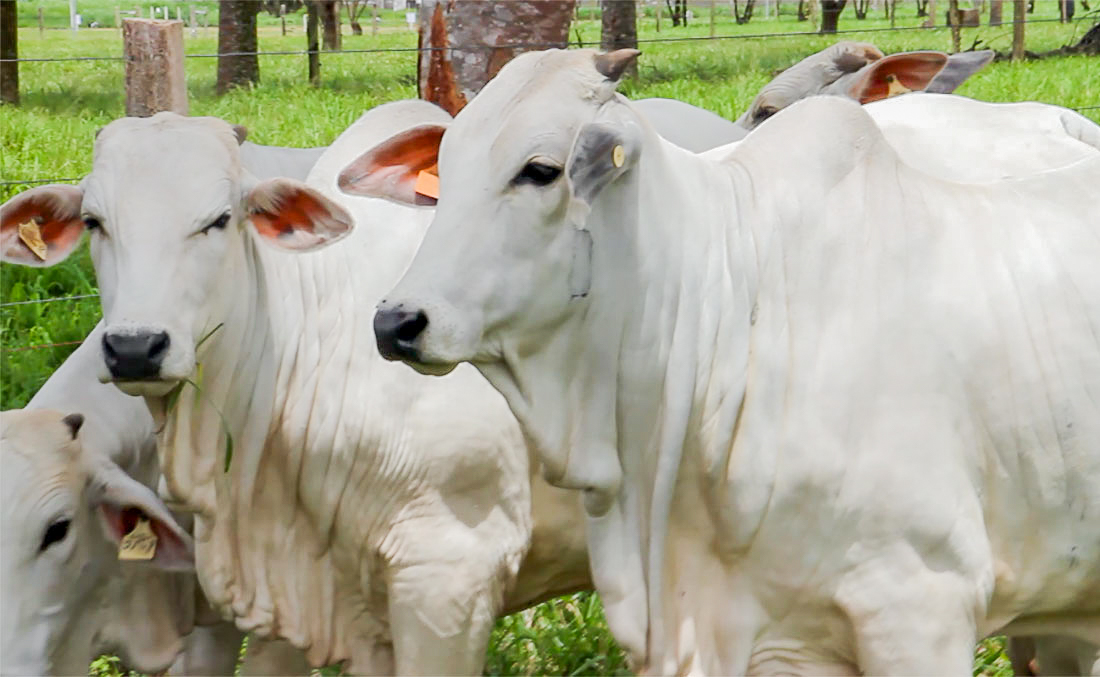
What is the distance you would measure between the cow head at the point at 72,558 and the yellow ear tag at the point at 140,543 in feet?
0.06

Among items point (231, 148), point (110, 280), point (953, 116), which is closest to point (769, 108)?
point (953, 116)

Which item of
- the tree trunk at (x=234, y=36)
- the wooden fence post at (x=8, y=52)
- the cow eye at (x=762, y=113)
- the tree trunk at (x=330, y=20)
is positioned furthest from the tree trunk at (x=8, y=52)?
the cow eye at (x=762, y=113)

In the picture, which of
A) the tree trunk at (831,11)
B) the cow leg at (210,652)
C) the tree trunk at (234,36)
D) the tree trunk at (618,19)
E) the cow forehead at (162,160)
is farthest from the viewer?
the tree trunk at (831,11)

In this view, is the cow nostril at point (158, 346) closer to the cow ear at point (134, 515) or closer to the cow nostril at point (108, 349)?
the cow nostril at point (108, 349)

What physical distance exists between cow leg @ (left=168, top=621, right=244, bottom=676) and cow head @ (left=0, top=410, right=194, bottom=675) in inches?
13.2

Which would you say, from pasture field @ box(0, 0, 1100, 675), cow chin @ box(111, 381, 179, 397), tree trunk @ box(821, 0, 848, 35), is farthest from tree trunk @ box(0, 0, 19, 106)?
tree trunk @ box(821, 0, 848, 35)

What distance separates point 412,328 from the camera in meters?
2.49

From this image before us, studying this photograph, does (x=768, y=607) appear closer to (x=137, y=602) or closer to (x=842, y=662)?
(x=842, y=662)

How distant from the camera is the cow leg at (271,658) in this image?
12.4 ft

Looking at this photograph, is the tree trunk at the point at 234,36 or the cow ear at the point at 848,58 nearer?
the cow ear at the point at 848,58

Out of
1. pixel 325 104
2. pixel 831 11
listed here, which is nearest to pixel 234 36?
pixel 325 104

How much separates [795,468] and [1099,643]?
836mm

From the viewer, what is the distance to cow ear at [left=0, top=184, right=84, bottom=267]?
11.0 ft

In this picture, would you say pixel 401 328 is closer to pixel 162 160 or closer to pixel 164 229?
pixel 164 229
